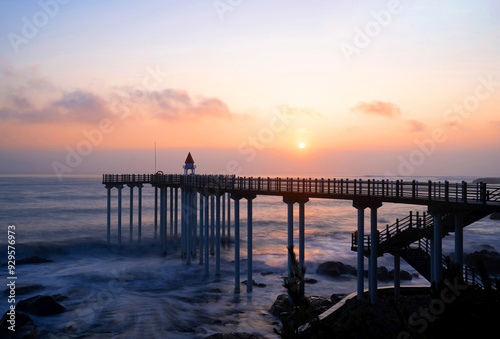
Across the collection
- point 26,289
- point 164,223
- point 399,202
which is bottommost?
point 26,289

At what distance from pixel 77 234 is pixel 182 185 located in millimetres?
33381

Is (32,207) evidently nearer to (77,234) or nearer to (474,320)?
(77,234)

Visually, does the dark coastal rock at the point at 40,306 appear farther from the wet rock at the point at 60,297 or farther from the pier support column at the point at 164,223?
the pier support column at the point at 164,223

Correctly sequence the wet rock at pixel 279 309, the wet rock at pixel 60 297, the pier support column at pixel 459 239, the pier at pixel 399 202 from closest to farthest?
the pier support column at pixel 459 239
the pier at pixel 399 202
the wet rock at pixel 279 309
the wet rock at pixel 60 297

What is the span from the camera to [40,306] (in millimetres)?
24094

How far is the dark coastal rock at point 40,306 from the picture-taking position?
78.6 feet

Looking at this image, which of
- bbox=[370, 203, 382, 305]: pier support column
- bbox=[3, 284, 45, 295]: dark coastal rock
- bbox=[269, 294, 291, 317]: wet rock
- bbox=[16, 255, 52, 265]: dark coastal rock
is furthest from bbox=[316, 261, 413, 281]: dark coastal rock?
bbox=[16, 255, 52, 265]: dark coastal rock

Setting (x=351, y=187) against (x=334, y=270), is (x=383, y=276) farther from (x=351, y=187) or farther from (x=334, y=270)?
(x=351, y=187)

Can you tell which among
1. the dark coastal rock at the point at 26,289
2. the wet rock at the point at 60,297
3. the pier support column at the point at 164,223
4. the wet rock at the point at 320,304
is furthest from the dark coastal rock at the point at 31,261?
the wet rock at the point at 320,304

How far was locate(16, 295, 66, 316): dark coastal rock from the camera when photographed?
24.0 metres

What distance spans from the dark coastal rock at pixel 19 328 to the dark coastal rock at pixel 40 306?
2.97 meters

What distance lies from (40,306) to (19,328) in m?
4.15

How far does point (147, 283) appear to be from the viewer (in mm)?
32438

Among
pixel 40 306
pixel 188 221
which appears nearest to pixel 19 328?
pixel 40 306
